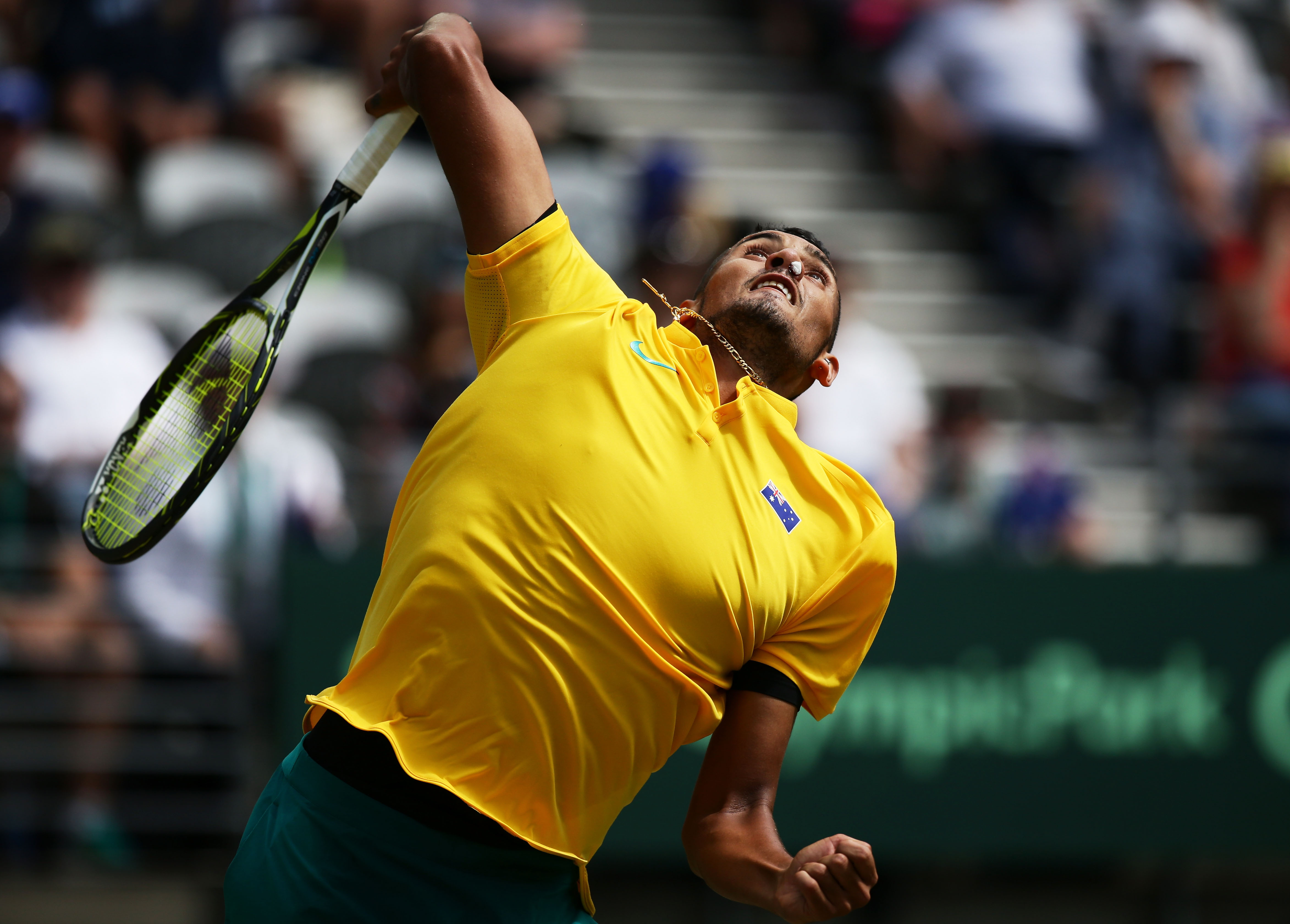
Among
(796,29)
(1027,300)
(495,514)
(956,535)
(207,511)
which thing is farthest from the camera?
(796,29)

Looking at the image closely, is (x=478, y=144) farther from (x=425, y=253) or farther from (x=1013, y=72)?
(x=1013, y=72)

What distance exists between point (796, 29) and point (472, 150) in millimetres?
8983

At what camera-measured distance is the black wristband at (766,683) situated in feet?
10.3

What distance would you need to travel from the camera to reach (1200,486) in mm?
8531

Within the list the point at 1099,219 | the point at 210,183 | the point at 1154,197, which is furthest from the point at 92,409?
the point at 1154,197

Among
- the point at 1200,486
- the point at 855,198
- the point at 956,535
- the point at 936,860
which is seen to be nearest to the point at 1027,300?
the point at 855,198

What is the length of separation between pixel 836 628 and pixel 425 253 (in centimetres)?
618

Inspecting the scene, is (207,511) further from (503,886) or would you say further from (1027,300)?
(1027,300)

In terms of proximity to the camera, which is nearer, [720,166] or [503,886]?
[503,886]

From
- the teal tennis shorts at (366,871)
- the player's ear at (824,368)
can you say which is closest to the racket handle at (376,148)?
the player's ear at (824,368)

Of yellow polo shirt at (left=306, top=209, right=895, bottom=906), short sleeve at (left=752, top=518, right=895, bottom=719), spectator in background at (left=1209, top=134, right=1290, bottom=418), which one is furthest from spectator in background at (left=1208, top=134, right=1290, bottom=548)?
yellow polo shirt at (left=306, top=209, right=895, bottom=906)

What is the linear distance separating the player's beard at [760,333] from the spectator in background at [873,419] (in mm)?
4163

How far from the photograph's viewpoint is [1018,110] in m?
9.91

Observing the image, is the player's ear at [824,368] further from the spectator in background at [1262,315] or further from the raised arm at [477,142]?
the spectator in background at [1262,315]
